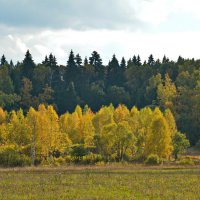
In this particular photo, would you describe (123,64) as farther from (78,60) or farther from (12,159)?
(12,159)

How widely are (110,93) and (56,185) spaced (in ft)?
370

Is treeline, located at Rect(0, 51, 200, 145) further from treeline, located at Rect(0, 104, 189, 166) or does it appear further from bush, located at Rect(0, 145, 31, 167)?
bush, located at Rect(0, 145, 31, 167)

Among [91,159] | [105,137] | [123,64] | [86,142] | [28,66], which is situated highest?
[123,64]

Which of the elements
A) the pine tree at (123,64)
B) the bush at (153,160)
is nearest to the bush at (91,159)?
the bush at (153,160)

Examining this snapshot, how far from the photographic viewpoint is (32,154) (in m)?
70.9

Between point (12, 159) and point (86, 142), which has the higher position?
point (86, 142)

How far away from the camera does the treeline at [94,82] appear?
440 ft

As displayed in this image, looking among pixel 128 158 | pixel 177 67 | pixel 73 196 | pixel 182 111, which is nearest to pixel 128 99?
pixel 177 67

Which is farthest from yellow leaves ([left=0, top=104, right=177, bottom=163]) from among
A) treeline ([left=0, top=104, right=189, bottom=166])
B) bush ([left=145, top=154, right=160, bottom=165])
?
bush ([left=145, top=154, right=160, bottom=165])

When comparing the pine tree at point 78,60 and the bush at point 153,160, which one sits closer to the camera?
the bush at point 153,160

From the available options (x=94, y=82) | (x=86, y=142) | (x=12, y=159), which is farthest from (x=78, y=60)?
(x=12, y=159)

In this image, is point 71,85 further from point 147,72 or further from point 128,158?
point 128,158

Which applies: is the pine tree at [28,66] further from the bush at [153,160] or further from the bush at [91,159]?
the bush at [153,160]

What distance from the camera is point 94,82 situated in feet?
507
